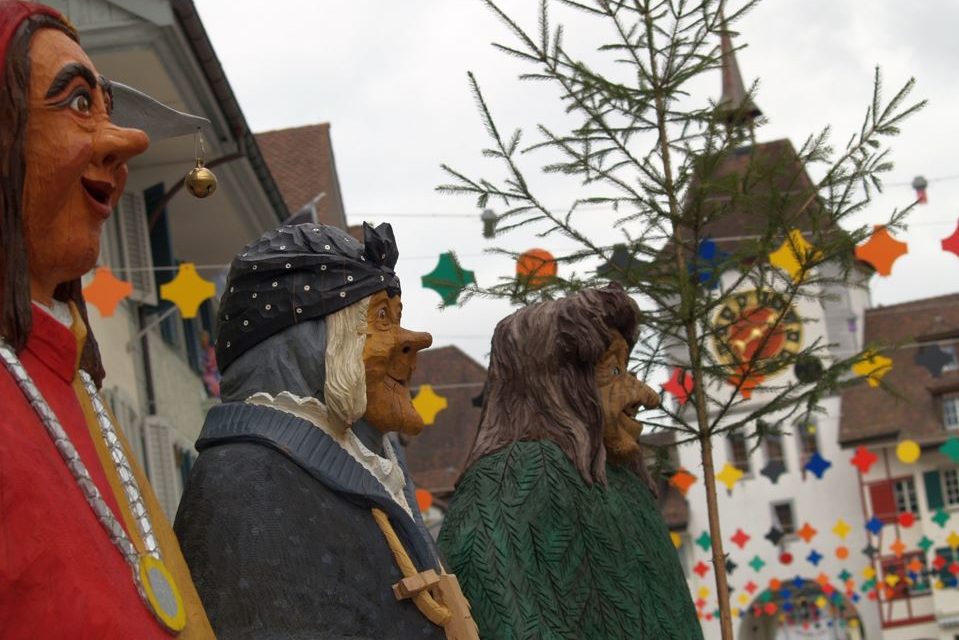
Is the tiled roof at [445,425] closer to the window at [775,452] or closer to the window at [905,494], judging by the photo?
the window at [775,452]

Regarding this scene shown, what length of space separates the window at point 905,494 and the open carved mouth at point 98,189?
46777 millimetres

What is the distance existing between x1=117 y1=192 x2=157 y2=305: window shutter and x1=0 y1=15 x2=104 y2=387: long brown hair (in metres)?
11.9

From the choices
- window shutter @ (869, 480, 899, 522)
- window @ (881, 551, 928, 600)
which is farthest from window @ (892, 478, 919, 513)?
window @ (881, 551, 928, 600)

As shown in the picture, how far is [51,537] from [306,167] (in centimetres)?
2653

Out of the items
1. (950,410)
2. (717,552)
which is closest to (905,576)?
(950,410)

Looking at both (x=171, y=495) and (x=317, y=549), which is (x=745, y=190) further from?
(x=171, y=495)

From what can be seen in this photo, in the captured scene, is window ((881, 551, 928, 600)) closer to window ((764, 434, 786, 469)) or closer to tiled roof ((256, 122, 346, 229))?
window ((764, 434, 786, 469))

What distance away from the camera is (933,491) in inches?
1918

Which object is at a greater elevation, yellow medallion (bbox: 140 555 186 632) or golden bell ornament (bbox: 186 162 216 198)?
golden bell ornament (bbox: 186 162 216 198)

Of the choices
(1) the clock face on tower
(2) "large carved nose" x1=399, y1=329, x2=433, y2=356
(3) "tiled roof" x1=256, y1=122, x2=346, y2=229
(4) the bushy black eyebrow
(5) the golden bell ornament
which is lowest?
(2) "large carved nose" x1=399, y1=329, x2=433, y2=356

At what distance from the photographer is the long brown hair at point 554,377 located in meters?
6.44

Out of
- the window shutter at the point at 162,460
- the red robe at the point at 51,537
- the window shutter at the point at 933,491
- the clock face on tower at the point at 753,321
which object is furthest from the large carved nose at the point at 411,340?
the window shutter at the point at 933,491

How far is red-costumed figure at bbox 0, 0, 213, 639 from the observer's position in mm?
3740

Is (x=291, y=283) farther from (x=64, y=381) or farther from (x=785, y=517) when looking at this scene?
(x=785, y=517)
